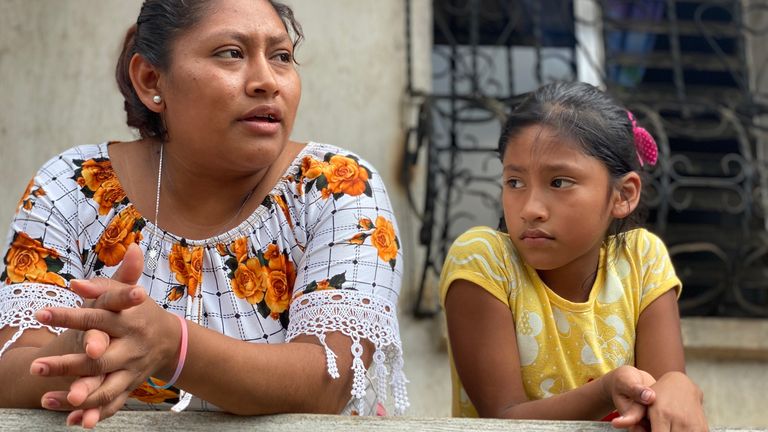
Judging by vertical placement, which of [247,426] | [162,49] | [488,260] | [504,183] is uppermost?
[162,49]

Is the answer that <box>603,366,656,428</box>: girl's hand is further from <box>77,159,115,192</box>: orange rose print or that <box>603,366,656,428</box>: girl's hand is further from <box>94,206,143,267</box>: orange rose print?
<box>77,159,115,192</box>: orange rose print

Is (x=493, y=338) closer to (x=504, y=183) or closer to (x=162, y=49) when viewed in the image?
(x=504, y=183)

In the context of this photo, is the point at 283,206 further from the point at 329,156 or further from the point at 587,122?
the point at 587,122

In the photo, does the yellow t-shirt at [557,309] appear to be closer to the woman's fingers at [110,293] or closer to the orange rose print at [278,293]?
the orange rose print at [278,293]

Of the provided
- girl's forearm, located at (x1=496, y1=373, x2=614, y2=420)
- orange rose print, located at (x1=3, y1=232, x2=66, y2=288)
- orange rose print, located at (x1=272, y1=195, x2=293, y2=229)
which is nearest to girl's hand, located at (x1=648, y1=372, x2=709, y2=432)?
girl's forearm, located at (x1=496, y1=373, x2=614, y2=420)

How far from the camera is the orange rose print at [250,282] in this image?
2576mm

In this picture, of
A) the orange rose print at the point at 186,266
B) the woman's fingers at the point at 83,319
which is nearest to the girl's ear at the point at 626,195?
the orange rose print at the point at 186,266

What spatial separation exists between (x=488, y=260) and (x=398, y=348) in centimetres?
40

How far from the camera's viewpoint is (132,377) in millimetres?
1990

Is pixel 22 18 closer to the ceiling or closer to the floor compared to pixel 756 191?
closer to the ceiling

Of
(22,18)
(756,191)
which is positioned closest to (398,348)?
(756,191)

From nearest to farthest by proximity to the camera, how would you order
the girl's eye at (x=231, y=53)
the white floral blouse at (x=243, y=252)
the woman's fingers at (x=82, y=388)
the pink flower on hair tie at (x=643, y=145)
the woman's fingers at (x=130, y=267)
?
1. the woman's fingers at (x=82, y=388)
2. the woman's fingers at (x=130, y=267)
3. the white floral blouse at (x=243, y=252)
4. the girl's eye at (x=231, y=53)
5. the pink flower on hair tie at (x=643, y=145)

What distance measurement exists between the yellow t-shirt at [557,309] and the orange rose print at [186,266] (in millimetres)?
582

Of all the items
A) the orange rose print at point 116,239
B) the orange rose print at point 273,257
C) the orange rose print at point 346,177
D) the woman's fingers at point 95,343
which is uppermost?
the orange rose print at point 346,177
